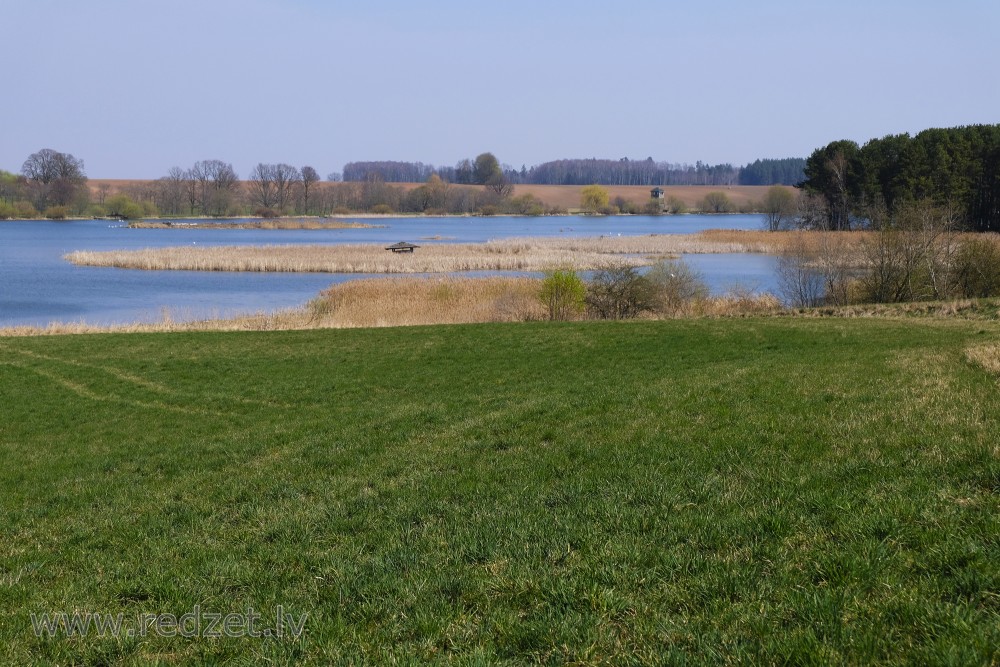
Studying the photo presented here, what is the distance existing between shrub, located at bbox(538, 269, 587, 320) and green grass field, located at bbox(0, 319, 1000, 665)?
16478 millimetres

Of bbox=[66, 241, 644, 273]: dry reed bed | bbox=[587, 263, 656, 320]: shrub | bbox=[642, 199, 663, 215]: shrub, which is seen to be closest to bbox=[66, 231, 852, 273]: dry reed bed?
bbox=[66, 241, 644, 273]: dry reed bed

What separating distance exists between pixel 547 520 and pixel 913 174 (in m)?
73.0

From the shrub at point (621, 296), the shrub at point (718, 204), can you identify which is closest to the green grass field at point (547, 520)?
the shrub at point (621, 296)

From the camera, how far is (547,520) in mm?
6980

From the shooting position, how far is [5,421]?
14891 mm

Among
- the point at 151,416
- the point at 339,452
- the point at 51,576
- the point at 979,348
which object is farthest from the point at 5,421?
the point at 979,348

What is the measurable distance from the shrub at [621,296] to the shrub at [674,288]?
438 mm

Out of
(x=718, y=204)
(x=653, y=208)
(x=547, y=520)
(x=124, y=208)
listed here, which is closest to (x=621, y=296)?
(x=547, y=520)

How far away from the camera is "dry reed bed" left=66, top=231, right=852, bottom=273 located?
59625mm

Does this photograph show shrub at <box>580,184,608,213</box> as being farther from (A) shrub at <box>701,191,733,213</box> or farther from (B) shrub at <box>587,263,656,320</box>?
(B) shrub at <box>587,263,656,320</box>

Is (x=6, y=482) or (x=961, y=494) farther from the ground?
(x=961, y=494)

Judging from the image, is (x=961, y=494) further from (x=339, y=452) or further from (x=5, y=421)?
(x=5, y=421)

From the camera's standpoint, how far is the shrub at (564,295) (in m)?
31.7

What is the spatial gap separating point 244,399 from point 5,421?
4196mm
